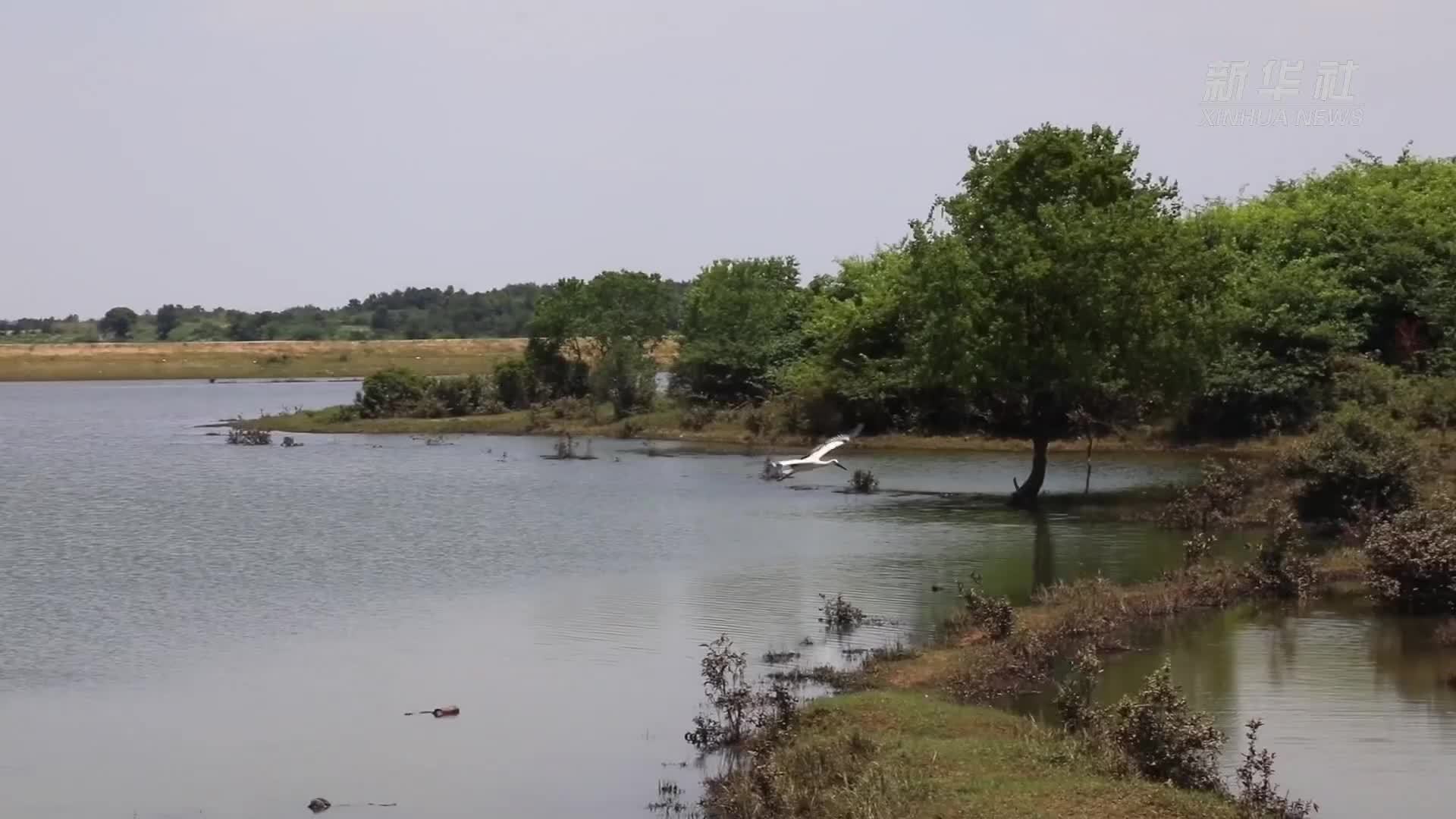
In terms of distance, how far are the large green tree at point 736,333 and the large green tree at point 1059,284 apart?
26.2 meters

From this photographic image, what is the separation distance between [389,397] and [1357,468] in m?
52.0

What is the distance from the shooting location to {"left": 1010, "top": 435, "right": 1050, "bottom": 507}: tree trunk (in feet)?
124

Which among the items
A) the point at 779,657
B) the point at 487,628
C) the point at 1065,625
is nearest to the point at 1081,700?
the point at 1065,625

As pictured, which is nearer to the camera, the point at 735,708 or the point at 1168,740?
the point at 1168,740

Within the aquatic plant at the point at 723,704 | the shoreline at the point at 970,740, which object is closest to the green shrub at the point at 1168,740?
the shoreline at the point at 970,740

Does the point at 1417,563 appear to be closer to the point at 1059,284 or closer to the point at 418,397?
the point at 1059,284

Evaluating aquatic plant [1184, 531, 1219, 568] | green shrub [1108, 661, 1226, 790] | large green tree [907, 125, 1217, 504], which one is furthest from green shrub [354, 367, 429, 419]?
green shrub [1108, 661, 1226, 790]

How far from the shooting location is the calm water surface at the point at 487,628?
16828 millimetres

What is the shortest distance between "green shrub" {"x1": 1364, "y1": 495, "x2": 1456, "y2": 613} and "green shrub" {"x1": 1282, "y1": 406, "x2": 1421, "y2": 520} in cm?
454

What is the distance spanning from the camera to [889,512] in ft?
121

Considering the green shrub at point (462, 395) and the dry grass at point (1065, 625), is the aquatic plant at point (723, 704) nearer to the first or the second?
the dry grass at point (1065, 625)

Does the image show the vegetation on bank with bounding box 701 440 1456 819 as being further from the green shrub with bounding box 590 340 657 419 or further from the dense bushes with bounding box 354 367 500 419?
the dense bushes with bounding box 354 367 500 419

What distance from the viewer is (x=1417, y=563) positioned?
76.0ft

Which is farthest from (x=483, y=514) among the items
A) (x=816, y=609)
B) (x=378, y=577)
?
(x=816, y=609)
